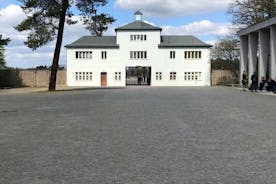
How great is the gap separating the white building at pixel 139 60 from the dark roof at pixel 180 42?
0.17 meters

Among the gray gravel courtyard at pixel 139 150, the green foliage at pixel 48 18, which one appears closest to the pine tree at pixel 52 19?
the green foliage at pixel 48 18

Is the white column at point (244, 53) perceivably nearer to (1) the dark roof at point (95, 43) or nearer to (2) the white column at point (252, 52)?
(2) the white column at point (252, 52)

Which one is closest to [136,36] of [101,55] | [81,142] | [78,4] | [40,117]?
[101,55]

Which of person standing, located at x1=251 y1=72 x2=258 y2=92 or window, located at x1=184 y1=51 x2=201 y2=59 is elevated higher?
window, located at x1=184 y1=51 x2=201 y2=59

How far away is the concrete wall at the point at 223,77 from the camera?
8405 cm

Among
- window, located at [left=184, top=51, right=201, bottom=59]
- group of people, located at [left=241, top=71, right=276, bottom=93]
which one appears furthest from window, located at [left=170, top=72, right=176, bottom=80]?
group of people, located at [left=241, top=71, right=276, bottom=93]

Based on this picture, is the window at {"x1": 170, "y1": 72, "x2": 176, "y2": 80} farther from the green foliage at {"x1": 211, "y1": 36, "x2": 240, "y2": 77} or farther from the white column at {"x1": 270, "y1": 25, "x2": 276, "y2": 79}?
the white column at {"x1": 270, "y1": 25, "x2": 276, "y2": 79}

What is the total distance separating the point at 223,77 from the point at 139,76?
2526cm

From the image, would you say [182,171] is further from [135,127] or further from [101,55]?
[101,55]

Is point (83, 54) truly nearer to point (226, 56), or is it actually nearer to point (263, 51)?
point (226, 56)

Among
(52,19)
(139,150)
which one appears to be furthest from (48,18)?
(139,150)

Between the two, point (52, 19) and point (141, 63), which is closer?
point (52, 19)

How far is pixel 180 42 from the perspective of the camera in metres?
87.6

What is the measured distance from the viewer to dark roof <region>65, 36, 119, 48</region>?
86.1 metres
